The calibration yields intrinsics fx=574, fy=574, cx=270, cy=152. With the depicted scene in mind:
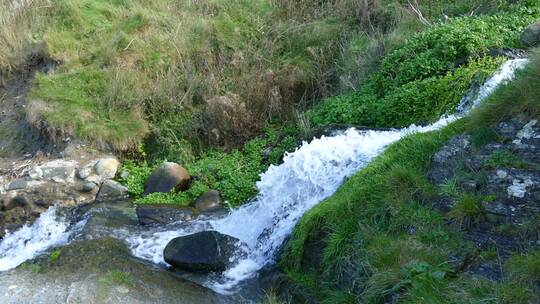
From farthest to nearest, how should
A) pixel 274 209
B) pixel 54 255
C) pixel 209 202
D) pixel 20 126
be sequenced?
1. pixel 20 126
2. pixel 209 202
3. pixel 274 209
4. pixel 54 255

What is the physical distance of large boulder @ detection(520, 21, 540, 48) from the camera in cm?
772

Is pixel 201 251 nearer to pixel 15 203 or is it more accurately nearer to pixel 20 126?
pixel 15 203

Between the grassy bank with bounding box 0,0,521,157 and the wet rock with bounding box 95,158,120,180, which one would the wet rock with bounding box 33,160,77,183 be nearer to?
the wet rock with bounding box 95,158,120,180

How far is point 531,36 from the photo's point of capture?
7742mm

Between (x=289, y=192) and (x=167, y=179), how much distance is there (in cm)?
231

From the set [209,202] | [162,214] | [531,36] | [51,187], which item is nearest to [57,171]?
[51,187]

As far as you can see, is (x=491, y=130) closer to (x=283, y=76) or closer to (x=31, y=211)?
(x=283, y=76)

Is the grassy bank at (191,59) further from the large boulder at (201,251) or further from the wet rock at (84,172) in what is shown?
the large boulder at (201,251)

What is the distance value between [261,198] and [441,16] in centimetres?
504

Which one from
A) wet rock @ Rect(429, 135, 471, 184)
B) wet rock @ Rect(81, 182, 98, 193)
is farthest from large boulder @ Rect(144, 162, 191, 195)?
wet rock @ Rect(429, 135, 471, 184)

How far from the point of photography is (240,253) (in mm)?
6535

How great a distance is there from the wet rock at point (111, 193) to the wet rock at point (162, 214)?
2.59 feet

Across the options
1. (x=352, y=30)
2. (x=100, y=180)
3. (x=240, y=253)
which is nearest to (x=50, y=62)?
(x=100, y=180)

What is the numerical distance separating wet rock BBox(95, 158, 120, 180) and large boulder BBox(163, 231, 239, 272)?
111 inches
